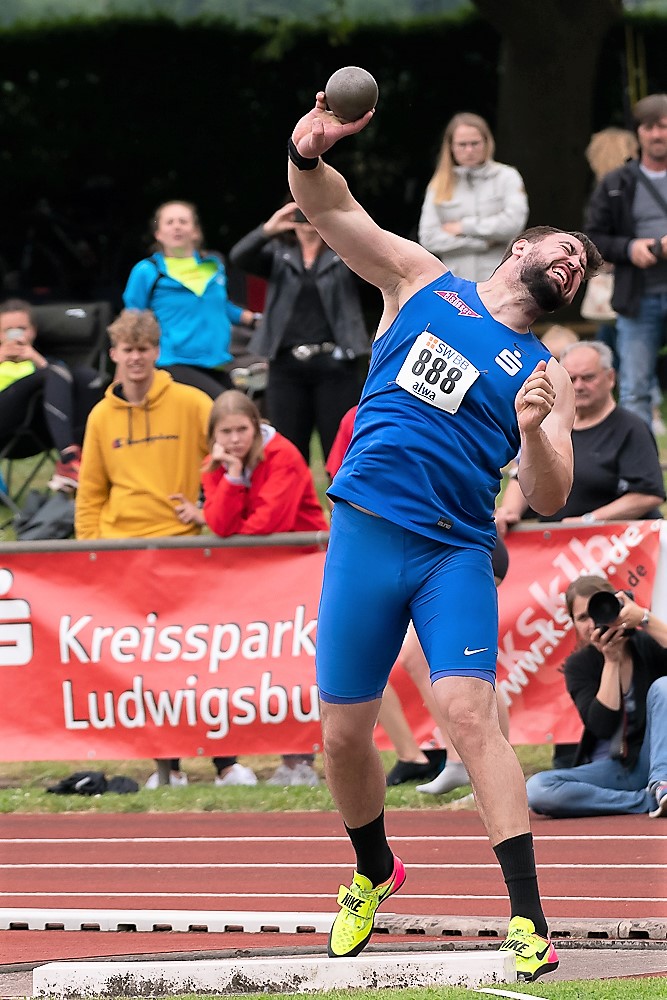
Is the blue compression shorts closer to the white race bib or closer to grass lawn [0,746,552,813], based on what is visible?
the white race bib

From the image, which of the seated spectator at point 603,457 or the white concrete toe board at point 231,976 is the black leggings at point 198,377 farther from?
the white concrete toe board at point 231,976

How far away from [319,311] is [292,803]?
332 centimetres

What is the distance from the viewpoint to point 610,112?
20453mm

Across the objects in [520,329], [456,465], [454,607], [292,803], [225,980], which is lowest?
[292,803]

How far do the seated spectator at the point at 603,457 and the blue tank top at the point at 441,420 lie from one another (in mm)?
3702

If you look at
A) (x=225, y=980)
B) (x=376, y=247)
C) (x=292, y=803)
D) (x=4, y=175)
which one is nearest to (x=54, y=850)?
(x=292, y=803)

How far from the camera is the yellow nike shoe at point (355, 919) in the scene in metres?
5.55

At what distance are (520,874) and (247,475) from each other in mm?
4347

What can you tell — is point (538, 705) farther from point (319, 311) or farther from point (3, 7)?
point (3, 7)

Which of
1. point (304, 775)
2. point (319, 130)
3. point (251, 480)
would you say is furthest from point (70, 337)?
point (319, 130)

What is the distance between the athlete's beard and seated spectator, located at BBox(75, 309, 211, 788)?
14.7ft

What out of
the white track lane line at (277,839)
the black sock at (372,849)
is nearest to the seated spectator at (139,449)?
the white track lane line at (277,839)

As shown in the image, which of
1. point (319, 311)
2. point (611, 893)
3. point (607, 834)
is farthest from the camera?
point (319, 311)

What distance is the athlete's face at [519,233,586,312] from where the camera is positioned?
542cm
